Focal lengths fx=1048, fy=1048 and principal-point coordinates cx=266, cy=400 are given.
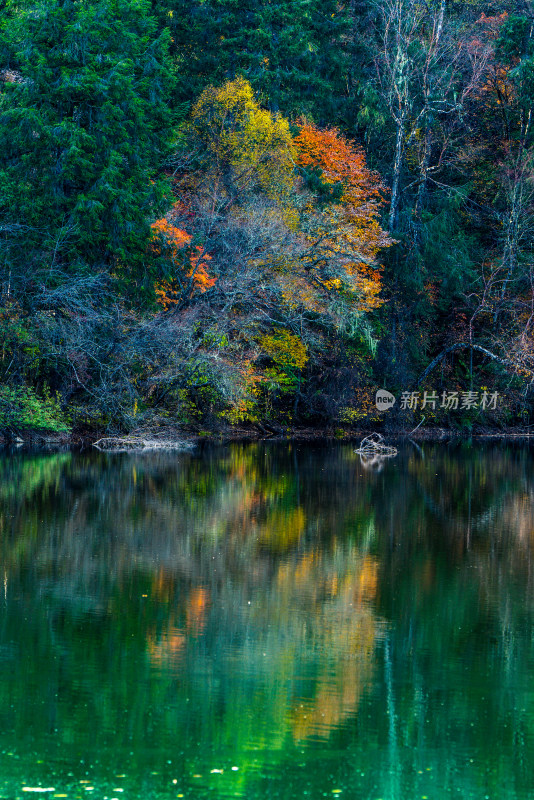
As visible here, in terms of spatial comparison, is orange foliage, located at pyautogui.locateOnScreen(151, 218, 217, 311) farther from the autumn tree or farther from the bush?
the bush

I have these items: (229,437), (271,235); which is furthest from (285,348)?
(271,235)

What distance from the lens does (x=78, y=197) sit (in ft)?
91.8

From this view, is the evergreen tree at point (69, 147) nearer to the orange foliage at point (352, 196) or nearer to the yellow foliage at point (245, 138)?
the yellow foliage at point (245, 138)

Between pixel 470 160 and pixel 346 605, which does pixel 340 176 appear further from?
pixel 346 605

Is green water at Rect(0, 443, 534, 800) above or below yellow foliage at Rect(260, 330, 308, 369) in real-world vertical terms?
below

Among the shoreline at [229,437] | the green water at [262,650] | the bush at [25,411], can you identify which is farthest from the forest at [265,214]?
the green water at [262,650]

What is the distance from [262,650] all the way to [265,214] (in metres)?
23.2

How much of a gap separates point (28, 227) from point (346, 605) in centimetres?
1980

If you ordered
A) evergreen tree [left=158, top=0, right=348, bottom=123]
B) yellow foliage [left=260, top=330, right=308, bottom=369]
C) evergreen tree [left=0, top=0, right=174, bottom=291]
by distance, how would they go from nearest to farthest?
evergreen tree [left=0, top=0, right=174, bottom=291] → yellow foliage [left=260, top=330, right=308, bottom=369] → evergreen tree [left=158, top=0, right=348, bottom=123]

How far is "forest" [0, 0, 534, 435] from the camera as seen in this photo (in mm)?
27891

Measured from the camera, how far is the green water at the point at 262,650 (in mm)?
6289

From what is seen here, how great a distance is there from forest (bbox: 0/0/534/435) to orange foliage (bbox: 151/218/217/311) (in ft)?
0.22

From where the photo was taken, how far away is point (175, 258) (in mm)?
29922

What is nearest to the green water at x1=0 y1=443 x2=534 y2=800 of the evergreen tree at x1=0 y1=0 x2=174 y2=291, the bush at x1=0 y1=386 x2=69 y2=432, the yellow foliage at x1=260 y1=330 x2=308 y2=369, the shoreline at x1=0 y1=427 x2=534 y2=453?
the bush at x1=0 y1=386 x2=69 y2=432
